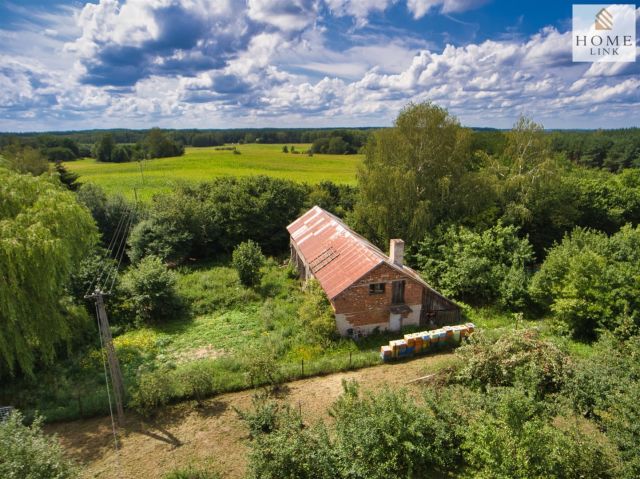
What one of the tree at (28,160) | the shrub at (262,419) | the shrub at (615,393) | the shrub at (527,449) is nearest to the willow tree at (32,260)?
the shrub at (262,419)

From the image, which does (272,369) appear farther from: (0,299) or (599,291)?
(599,291)

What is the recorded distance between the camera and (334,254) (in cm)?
2175

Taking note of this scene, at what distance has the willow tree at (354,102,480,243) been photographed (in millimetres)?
27016

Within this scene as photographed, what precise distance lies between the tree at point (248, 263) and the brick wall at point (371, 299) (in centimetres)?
889

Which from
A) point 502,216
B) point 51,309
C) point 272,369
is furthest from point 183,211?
point 502,216

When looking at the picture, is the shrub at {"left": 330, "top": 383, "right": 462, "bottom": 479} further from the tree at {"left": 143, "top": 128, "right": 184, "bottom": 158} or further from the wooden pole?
the tree at {"left": 143, "top": 128, "right": 184, "bottom": 158}

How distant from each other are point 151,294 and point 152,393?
8719mm

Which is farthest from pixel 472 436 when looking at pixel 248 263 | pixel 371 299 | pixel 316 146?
pixel 316 146

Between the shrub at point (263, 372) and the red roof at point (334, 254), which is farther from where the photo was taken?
the red roof at point (334, 254)

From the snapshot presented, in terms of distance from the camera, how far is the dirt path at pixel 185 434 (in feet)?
37.2

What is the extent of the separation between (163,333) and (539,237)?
2964cm

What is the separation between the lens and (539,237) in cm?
3155

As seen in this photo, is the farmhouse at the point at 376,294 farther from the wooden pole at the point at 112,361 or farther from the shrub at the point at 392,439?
the wooden pole at the point at 112,361

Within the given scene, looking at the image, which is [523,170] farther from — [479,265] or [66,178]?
[66,178]
